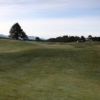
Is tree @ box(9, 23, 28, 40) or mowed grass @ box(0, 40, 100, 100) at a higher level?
tree @ box(9, 23, 28, 40)

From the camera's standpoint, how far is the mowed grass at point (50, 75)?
22.7m

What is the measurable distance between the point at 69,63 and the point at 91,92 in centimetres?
1259

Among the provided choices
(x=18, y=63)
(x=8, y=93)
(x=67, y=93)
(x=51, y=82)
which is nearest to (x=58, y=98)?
(x=67, y=93)

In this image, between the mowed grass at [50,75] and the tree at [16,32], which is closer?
the mowed grass at [50,75]

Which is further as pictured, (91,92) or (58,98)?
(91,92)

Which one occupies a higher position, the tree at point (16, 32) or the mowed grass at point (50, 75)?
the tree at point (16, 32)

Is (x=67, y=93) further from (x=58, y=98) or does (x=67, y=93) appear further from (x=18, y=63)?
(x=18, y=63)

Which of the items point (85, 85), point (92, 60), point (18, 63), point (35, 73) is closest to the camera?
point (85, 85)

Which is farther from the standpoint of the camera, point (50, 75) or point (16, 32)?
point (16, 32)

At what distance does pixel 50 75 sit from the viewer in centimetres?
3006

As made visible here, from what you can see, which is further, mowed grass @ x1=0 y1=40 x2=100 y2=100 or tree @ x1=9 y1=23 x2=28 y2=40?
tree @ x1=9 y1=23 x2=28 y2=40

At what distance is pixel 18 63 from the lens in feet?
118

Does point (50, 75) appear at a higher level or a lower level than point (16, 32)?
lower

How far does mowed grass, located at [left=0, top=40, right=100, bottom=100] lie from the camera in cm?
2272
